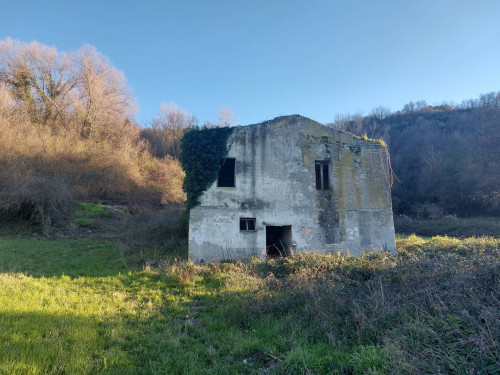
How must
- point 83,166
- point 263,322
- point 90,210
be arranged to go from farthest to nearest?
1. point 83,166
2. point 90,210
3. point 263,322

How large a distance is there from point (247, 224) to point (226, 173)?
2.56m

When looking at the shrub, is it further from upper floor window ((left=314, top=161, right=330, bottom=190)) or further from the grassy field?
upper floor window ((left=314, top=161, right=330, bottom=190))

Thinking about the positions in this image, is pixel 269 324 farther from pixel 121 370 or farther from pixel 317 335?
pixel 121 370

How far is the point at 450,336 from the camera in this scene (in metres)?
3.93

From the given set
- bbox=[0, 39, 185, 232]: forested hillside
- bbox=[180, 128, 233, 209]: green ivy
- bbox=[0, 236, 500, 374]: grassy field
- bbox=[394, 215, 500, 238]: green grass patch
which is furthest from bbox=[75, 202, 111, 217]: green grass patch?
bbox=[394, 215, 500, 238]: green grass patch

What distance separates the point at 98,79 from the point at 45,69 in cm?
480

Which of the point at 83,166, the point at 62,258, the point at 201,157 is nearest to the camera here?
the point at 62,258

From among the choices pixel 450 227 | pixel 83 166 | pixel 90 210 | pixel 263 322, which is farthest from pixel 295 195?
pixel 450 227

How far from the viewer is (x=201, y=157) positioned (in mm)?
12602

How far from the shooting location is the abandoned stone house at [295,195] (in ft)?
39.9

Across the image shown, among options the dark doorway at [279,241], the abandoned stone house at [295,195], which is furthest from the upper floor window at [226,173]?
the dark doorway at [279,241]

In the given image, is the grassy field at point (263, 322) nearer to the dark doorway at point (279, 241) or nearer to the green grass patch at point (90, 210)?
the dark doorway at point (279, 241)

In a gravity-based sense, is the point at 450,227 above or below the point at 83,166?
below

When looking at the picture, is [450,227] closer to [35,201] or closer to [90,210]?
[90,210]
